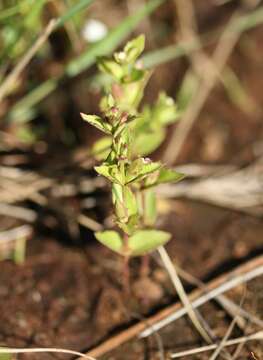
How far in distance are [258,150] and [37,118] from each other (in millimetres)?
631

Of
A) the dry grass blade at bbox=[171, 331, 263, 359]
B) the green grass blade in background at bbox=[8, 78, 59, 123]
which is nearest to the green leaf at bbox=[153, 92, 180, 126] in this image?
the green grass blade in background at bbox=[8, 78, 59, 123]

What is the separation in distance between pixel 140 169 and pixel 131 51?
270 mm

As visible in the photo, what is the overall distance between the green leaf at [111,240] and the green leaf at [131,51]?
33 cm

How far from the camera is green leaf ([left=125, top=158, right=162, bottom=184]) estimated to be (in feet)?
3.27

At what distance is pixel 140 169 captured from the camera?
1009mm

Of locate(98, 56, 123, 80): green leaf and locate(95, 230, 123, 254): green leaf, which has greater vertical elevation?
locate(98, 56, 123, 80): green leaf

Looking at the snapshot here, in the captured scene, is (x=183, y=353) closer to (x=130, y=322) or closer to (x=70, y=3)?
(x=130, y=322)

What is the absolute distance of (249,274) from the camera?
125 centimetres

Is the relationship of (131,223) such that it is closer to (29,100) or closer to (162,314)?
(162,314)

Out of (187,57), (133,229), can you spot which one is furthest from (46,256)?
(187,57)

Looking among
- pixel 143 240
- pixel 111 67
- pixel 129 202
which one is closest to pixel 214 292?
pixel 143 240

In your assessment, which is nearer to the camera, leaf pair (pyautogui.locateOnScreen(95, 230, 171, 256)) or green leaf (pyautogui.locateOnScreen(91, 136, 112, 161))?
leaf pair (pyautogui.locateOnScreen(95, 230, 171, 256))

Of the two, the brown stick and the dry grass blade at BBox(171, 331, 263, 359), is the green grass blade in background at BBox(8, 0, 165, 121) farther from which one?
the dry grass blade at BBox(171, 331, 263, 359)

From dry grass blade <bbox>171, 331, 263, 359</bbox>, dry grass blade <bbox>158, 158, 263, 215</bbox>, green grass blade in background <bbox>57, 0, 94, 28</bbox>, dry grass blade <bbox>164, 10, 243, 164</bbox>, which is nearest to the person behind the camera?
dry grass blade <bbox>171, 331, 263, 359</bbox>
